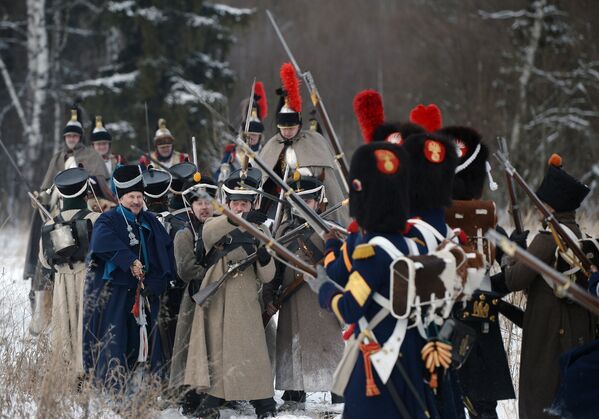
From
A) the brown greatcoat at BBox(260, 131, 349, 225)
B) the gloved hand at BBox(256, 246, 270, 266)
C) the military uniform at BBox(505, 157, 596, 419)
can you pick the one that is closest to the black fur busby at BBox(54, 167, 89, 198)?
the brown greatcoat at BBox(260, 131, 349, 225)

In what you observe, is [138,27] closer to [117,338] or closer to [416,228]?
[117,338]

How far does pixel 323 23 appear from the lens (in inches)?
1506

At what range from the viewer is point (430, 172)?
520 centimetres

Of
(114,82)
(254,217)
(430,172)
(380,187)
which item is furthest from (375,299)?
(114,82)

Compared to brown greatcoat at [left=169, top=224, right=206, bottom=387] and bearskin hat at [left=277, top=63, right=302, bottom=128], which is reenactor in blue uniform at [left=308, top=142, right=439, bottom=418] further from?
bearskin hat at [left=277, top=63, right=302, bottom=128]

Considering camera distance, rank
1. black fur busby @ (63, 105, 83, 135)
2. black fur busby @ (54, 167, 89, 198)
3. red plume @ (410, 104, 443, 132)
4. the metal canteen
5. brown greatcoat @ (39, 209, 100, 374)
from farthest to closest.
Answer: black fur busby @ (63, 105, 83, 135) < black fur busby @ (54, 167, 89, 198) < the metal canteen < brown greatcoat @ (39, 209, 100, 374) < red plume @ (410, 104, 443, 132)

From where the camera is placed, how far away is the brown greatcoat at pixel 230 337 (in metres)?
6.78

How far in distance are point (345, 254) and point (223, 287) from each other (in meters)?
2.24

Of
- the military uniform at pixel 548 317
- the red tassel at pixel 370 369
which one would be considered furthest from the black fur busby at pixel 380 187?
the military uniform at pixel 548 317

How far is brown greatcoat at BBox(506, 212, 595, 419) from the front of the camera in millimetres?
6043

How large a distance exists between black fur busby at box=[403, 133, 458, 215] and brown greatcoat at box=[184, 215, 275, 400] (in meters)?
1.90

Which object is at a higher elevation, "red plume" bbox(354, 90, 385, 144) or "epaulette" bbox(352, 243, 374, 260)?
"red plume" bbox(354, 90, 385, 144)

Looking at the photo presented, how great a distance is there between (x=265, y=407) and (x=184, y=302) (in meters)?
0.99

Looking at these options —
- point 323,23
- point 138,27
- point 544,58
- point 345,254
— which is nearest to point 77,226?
point 345,254
